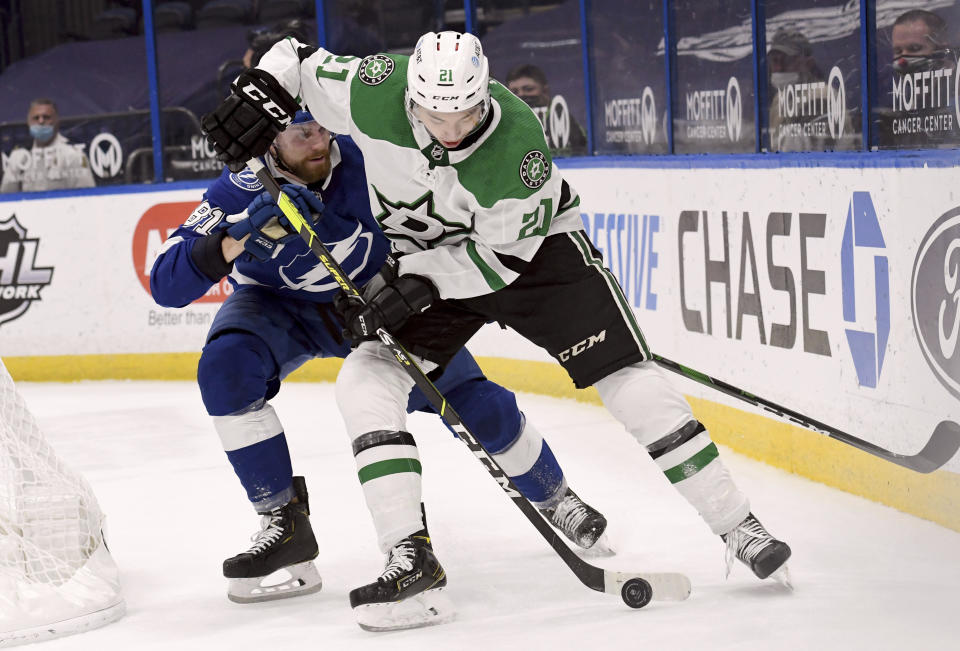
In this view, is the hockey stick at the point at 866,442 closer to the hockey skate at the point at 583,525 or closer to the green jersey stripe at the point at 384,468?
the hockey skate at the point at 583,525

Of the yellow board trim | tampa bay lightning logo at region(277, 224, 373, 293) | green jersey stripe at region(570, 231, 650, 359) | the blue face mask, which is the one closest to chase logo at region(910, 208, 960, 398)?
the yellow board trim

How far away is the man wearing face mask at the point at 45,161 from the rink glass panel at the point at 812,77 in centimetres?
367

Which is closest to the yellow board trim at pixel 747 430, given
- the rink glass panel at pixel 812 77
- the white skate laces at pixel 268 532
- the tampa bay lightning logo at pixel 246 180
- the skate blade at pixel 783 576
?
the skate blade at pixel 783 576

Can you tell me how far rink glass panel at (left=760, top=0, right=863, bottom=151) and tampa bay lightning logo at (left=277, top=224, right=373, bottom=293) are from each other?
5.10ft

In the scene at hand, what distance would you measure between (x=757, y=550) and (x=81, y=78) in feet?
16.9

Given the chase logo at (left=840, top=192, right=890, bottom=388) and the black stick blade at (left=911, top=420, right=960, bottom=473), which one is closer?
the black stick blade at (left=911, top=420, right=960, bottom=473)

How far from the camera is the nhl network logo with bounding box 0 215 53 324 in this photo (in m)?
6.21

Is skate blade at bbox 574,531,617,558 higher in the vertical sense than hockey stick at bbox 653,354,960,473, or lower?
lower

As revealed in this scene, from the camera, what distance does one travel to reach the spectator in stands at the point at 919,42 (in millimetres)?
3275

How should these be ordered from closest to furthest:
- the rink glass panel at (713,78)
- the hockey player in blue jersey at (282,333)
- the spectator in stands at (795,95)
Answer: the hockey player in blue jersey at (282,333), the spectator in stands at (795,95), the rink glass panel at (713,78)

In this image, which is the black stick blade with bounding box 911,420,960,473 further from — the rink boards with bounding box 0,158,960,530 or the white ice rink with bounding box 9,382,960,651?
the white ice rink with bounding box 9,382,960,651

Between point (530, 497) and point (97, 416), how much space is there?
279 centimetres

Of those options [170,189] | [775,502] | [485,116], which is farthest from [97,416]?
[485,116]

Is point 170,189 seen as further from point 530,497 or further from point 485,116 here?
point 485,116
